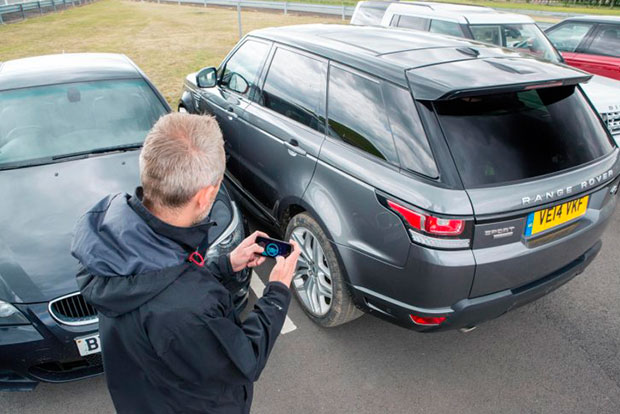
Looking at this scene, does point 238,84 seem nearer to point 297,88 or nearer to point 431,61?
point 297,88

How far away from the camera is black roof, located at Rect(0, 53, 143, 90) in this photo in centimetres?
358

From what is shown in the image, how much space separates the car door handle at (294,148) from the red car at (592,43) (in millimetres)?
6193

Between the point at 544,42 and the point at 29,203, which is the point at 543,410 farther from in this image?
the point at 544,42

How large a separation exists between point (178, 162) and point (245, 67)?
314 centimetres

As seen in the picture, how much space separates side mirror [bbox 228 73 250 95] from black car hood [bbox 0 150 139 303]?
3.78ft

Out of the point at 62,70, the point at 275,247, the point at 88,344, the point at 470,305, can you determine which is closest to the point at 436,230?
the point at 470,305

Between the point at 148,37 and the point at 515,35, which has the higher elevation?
the point at 515,35

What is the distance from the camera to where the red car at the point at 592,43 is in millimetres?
6859

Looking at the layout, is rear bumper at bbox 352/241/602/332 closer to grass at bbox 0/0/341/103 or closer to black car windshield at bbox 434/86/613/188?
black car windshield at bbox 434/86/613/188

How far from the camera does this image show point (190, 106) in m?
5.32

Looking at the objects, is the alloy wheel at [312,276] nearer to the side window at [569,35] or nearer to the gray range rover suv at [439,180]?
the gray range rover suv at [439,180]

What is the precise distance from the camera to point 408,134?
2301 mm

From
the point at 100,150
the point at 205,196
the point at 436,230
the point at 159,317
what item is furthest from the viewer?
the point at 100,150

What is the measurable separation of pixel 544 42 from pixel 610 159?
4.75m
